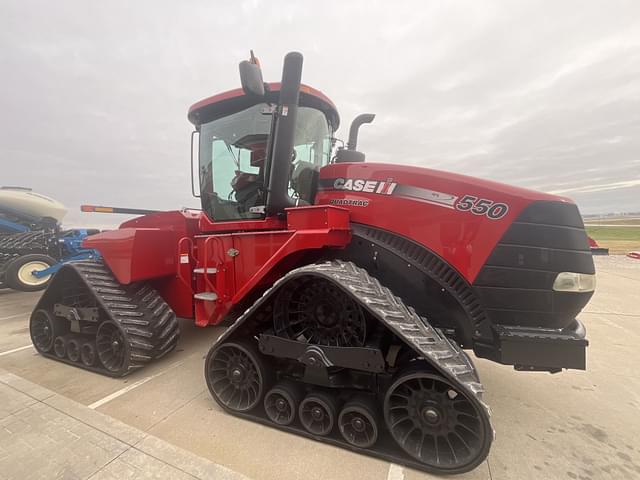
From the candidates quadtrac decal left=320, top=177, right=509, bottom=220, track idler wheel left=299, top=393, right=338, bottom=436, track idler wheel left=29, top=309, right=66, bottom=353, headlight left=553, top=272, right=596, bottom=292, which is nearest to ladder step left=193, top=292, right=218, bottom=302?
track idler wheel left=299, top=393, right=338, bottom=436

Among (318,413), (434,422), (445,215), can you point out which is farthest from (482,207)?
(318,413)

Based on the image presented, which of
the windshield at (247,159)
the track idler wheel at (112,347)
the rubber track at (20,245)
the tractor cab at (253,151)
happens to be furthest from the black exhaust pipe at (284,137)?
the rubber track at (20,245)

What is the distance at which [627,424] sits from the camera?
258cm

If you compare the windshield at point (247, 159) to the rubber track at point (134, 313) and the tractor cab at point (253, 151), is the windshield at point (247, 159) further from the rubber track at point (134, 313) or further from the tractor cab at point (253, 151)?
the rubber track at point (134, 313)

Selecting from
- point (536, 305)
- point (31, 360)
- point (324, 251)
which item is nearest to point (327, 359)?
point (324, 251)

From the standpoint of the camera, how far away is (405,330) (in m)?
1.99

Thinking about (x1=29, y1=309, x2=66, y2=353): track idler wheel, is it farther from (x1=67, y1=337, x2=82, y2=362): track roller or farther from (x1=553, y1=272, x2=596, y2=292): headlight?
(x1=553, y1=272, x2=596, y2=292): headlight

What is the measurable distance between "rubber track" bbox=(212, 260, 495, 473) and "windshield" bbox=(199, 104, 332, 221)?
4.08ft

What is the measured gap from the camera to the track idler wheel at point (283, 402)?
7.87 ft

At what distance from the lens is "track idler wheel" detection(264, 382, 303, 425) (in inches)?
94.4

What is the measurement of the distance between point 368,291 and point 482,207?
109 centimetres

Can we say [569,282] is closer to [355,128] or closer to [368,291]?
[368,291]

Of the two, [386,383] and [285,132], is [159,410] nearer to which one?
[386,383]

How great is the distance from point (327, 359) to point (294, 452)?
73 cm
